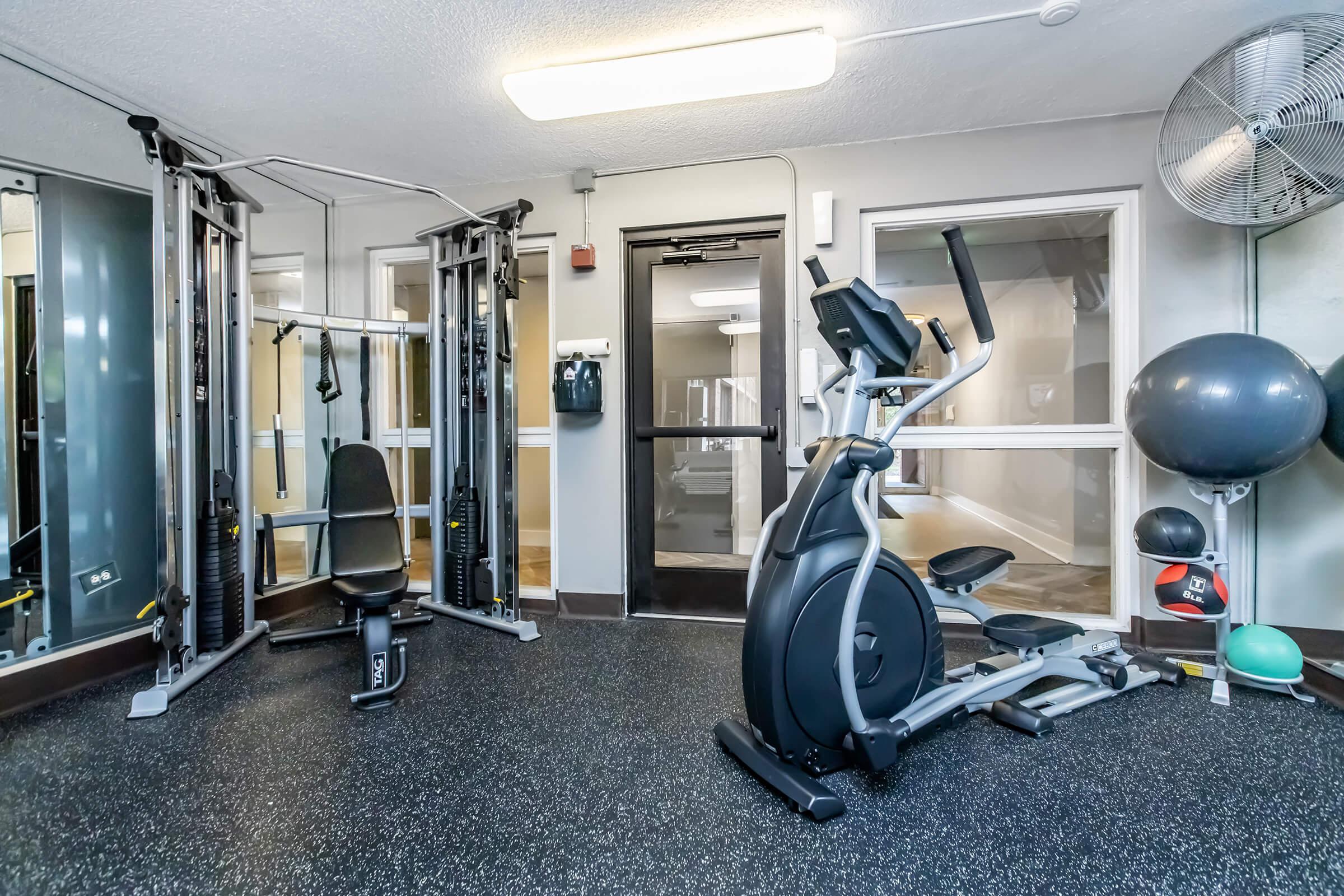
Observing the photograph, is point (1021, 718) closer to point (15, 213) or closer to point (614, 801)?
point (614, 801)

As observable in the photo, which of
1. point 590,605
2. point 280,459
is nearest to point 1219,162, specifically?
point 590,605

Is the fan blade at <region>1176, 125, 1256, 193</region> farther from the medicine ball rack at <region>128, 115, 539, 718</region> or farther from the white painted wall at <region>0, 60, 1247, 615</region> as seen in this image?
the medicine ball rack at <region>128, 115, 539, 718</region>

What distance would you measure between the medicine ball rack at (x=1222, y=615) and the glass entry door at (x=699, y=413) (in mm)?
1756

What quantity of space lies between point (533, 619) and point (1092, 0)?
3682 millimetres

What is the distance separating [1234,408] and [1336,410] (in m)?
0.48

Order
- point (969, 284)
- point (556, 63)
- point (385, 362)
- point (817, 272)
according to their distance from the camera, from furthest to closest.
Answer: point (385, 362) < point (556, 63) < point (817, 272) < point (969, 284)

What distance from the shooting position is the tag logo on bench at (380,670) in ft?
6.91

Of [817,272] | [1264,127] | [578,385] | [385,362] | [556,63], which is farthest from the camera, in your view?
[385,362]

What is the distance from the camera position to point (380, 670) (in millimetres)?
2115

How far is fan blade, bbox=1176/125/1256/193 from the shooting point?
6.90 feet

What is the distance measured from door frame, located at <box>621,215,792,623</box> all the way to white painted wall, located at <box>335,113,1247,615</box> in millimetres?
47

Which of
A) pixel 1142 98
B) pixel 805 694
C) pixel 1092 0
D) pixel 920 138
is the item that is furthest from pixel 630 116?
pixel 805 694

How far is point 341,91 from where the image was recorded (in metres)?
2.43

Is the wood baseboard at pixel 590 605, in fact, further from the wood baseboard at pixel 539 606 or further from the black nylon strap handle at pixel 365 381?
the black nylon strap handle at pixel 365 381
